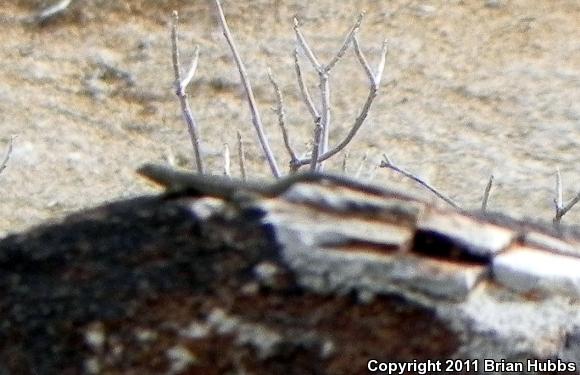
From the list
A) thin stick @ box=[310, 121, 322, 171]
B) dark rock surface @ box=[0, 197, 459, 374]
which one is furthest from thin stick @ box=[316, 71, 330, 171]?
dark rock surface @ box=[0, 197, 459, 374]

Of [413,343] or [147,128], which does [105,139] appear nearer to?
[147,128]

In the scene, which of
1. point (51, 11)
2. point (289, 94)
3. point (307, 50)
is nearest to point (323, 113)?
point (307, 50)

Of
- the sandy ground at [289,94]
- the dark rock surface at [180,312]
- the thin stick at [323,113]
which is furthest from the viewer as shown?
the sandy ground at [289,94]

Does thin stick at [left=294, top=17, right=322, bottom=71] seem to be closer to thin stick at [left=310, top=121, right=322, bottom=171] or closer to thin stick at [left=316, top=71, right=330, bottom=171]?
thin stick at [left=316, top=71, right=330, bottom=171]

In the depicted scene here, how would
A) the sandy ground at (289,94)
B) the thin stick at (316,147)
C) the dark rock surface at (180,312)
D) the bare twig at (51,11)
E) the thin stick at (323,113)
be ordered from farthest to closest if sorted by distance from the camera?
the bare twig at (51,11), the sandy ground at (289,94), the thin stick at (323,113), the thin stick at (316,147), the dark rock surface at (180,312)

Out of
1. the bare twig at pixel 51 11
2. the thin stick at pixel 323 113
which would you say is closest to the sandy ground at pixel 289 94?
the bare twig at pixel 51 11

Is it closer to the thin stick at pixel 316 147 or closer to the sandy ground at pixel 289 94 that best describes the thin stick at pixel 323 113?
the thin stick at pixel 316 147

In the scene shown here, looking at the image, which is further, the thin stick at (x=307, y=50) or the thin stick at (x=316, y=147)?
the thin stick at (x=307, y=50)

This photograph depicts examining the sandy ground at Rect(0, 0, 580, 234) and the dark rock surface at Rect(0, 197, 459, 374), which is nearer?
the dark rock surface at Rect(0, 197, 459, 374)
